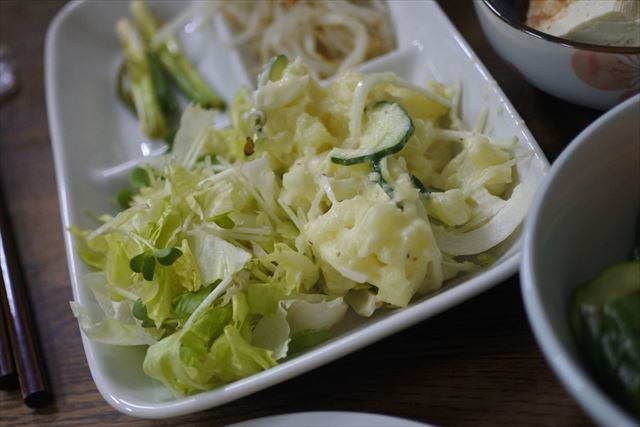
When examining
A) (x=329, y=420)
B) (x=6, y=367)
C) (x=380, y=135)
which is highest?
(x=380, y=135)

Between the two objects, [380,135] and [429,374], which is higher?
[380,135]

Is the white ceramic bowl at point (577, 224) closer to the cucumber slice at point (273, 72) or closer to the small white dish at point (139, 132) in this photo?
the small white dish at point (139, 132)

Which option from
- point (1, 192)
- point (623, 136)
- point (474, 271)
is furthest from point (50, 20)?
point (623, 136)

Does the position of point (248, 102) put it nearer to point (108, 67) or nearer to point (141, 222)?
point (141, 222)

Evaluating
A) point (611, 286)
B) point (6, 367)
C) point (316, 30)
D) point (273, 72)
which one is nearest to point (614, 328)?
point (611, 286)

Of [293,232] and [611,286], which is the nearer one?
[611,286]

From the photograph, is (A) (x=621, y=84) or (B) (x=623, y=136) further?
(A) (x=621, y=84)

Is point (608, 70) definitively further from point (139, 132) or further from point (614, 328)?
point (139, 132)
